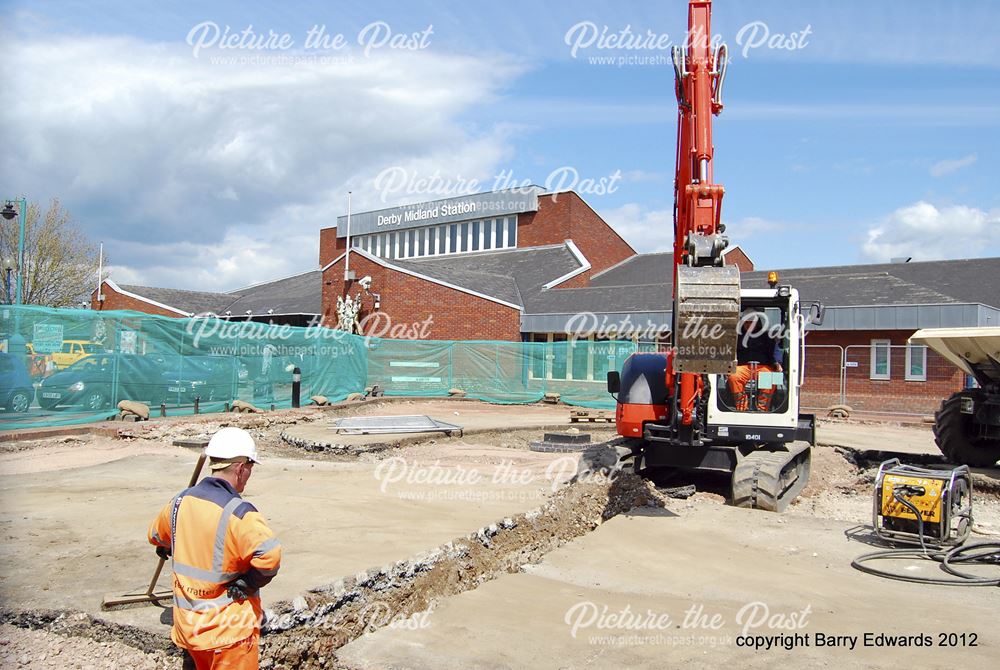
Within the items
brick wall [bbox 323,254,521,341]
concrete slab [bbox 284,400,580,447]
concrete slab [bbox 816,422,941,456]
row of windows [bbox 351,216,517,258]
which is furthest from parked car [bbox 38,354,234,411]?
row of windows [bbox 351,216,517,258]

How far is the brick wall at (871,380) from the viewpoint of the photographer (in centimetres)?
2400

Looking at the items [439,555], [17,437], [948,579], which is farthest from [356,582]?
[17,437]

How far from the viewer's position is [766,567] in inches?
295

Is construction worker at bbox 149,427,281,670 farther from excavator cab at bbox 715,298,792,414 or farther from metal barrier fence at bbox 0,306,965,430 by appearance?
metal barrier fence at bbox 0,306,965,430

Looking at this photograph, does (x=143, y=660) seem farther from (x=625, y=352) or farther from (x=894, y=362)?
(x=894, y=362)

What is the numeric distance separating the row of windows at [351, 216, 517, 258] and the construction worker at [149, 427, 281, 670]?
4339 cm

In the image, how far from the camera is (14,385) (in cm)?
1394

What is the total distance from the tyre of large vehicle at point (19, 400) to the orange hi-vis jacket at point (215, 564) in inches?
489

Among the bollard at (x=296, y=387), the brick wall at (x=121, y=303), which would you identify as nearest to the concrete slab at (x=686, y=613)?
the bollard at (x=296, y=387)

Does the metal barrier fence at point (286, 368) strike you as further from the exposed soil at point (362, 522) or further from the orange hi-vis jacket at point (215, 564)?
the orange hi-vis jacket at point (215, 564)

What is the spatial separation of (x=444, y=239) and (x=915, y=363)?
32293 millimetres

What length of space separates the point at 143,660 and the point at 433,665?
173 centimetres

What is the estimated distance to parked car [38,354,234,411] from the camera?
582 inches

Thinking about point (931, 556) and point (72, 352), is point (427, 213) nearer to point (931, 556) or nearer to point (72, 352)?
point (72, 352)
